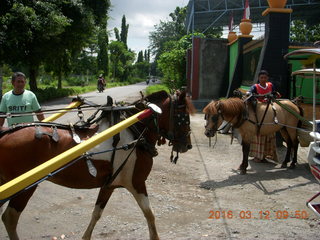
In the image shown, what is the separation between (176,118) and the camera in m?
3.61

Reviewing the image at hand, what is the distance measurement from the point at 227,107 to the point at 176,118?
2.90m

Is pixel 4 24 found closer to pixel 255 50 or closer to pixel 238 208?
pixel 255 50

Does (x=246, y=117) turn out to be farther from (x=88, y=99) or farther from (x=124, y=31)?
(x=124, y=31)

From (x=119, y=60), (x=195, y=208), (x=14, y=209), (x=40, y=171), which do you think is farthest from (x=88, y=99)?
(x=119, y=60)

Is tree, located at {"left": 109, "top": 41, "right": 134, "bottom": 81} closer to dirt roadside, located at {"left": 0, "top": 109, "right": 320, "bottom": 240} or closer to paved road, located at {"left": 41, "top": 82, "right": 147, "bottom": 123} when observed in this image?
paved road, located at {"left": 41, "top": 82, "right": 147, "bottom": 123}

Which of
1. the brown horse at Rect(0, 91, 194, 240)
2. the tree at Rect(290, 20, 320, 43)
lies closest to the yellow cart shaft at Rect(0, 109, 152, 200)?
the brown horse at Rect(0, 91, 194, 240)

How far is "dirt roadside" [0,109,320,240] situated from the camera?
3910mm

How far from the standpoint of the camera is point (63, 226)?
400 centimetres

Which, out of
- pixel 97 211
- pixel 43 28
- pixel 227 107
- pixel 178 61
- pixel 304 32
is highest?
pixel 304 32

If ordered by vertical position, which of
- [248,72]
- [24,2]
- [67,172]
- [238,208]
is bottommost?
Answer: [238,208]

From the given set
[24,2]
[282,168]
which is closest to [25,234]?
[282,168]

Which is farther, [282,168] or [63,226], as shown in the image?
[282,168]

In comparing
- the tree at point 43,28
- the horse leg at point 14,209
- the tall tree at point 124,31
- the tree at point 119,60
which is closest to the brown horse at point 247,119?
the horse leg at point 14,209

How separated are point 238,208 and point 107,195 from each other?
2.19m
